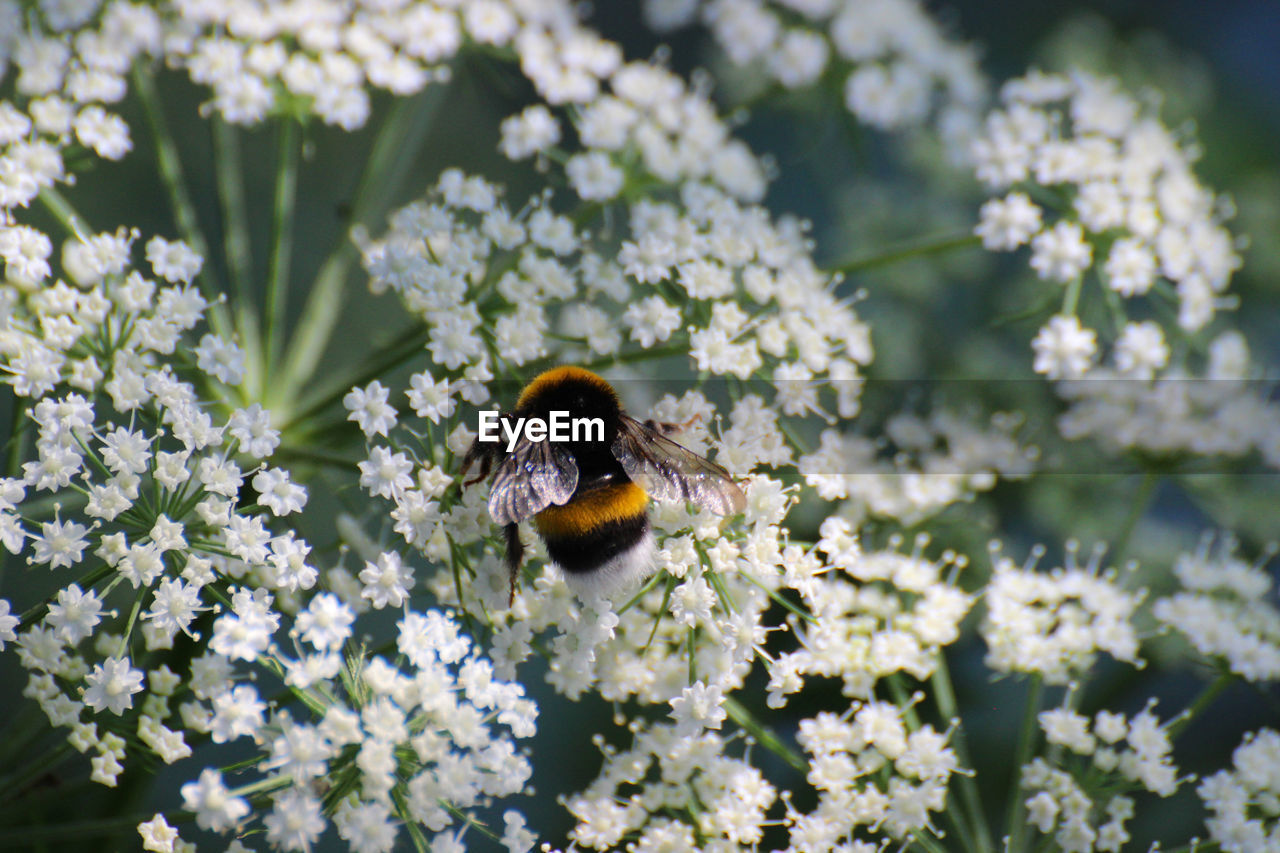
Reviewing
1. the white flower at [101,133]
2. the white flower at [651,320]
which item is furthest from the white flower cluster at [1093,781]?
the white flower at [101,133]

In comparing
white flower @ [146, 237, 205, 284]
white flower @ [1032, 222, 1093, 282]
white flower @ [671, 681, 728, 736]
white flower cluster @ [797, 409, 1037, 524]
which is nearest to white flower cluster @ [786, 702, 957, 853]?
white flower @ [671, 681, 728, 736]

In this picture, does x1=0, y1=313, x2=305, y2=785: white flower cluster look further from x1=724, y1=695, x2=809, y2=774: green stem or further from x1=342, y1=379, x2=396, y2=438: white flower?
x1=724, y1=695, x2=809, y2=774: green stem

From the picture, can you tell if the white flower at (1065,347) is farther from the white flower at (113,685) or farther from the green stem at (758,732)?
the white flower at (113,685)

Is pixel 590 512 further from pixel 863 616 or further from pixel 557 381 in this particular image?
pixel 863 616

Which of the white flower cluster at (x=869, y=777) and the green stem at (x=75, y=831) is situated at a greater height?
the white flower cluster at (x=869, y=777)

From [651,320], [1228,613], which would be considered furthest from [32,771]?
[1228,613]

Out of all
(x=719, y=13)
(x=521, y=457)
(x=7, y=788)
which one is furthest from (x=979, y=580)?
(x=7, y=788)

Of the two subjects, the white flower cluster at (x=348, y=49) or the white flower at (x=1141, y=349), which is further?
the white flower at (x=1141, y=349)
